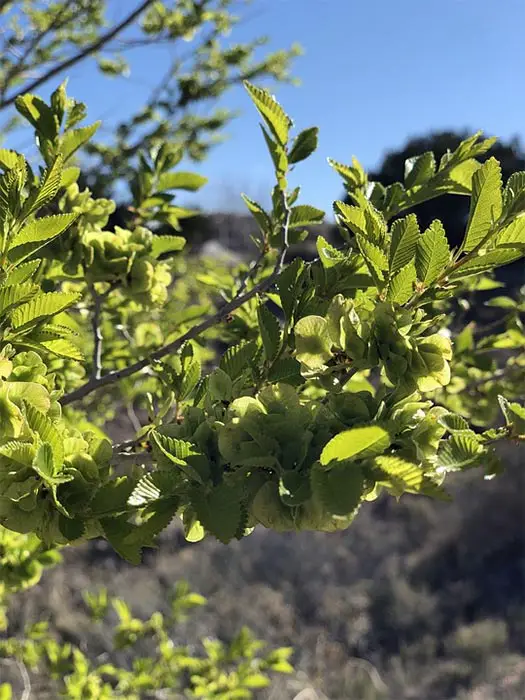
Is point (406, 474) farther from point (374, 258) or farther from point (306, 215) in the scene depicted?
point (306, 215)

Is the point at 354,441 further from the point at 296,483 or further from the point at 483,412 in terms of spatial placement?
the point at 483,412

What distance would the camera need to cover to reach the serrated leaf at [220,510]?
2.42 feet

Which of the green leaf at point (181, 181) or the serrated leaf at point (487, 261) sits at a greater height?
the serrated leaf at point (487, 261)

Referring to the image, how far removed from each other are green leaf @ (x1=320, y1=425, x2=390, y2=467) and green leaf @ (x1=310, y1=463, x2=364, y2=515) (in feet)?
0.05

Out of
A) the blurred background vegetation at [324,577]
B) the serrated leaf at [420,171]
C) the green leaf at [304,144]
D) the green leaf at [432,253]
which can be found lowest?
the blurred background vegetation at [324,577]

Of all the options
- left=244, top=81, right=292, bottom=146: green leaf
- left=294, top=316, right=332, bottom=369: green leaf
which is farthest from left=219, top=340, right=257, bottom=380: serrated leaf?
left=244, top=81, right=292, bottom=146: green leaf

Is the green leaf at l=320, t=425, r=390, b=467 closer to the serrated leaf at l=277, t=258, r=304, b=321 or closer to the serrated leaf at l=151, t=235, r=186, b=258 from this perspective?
the serrated leaf at l=277, t=258, r=304, b=321

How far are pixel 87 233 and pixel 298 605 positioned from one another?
612 cm

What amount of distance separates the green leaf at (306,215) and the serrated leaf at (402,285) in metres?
0.56

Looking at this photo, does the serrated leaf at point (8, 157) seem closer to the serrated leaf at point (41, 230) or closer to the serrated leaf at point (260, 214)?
the serrated leaf at point (41, 230)

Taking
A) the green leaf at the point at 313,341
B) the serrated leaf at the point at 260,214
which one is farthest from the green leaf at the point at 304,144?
the green leaf at the point at 313,341

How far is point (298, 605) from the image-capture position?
673cm

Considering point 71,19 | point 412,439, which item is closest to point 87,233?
point 412,439

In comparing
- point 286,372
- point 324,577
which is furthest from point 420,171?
point 324,577
